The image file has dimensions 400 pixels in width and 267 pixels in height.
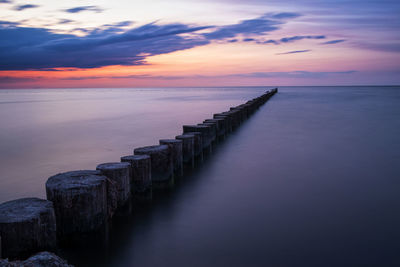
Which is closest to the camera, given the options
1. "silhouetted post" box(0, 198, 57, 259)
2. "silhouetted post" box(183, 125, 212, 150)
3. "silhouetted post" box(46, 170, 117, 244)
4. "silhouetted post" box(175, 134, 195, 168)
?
"silhouetted post" box(0, 198, 57, 259)

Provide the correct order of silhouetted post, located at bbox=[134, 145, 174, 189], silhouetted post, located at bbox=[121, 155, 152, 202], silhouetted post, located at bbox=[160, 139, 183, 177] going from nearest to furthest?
silhouetted post, located at bbox=[121, 155, 152, 202], silhouetted post, located at bbox=[134, 145, 174, 189], silhouetted post, located at bbox=[160, 139, 183, 177]

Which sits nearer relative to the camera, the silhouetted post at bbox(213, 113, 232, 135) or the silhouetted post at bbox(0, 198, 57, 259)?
the silhouetted post at bbox(0, 198, 57, 259)

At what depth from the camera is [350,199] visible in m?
3.65

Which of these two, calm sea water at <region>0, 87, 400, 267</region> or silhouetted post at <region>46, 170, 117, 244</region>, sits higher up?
silhouetted post at <region>46, 170, 117, 244</region>

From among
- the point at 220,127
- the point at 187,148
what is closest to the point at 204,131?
the point at 187,148

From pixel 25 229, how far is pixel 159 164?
199 cm

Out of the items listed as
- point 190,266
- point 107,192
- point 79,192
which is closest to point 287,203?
point 190,266

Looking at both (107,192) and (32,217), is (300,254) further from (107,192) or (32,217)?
(32,217)

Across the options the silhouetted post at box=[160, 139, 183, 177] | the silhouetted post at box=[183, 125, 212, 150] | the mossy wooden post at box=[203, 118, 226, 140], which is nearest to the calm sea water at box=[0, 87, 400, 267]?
the silhouetted post at box=[160, 139, 183, 177]

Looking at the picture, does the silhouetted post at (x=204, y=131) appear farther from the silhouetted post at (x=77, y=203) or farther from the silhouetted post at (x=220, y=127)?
the silhouetted post at (x=77, y=203)

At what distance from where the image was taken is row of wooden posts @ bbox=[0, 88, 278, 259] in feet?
6.42

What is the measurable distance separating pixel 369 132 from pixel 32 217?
9.33m

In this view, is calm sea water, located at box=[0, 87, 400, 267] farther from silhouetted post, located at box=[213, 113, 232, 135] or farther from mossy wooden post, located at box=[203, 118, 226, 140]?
silhouetted post, located at box=[213, 113, 232, 135]

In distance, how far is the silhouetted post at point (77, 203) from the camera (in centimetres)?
239
